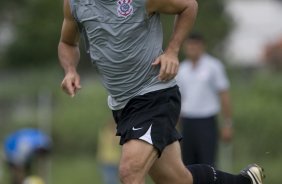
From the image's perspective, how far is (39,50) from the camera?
37.5m

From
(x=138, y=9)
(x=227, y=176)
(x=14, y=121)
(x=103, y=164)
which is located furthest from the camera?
(x=14, y=121)

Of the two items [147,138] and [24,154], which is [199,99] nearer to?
[24,154]

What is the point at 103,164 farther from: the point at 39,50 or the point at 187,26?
the point at 39,50

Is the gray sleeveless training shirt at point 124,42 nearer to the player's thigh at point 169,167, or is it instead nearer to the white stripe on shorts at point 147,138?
the white stripe on shorts at point 147,138

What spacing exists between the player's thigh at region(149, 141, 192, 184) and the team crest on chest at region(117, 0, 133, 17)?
93cm

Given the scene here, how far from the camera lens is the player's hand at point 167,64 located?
6.73m

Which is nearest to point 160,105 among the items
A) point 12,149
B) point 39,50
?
point 12,149

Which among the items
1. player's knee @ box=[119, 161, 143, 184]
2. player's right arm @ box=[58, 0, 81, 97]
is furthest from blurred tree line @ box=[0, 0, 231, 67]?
player's knee @ box=[119, 161, 143, 184]

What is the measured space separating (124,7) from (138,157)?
0.99 m

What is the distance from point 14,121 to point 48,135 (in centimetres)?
179

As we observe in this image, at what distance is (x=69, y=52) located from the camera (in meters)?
7.36

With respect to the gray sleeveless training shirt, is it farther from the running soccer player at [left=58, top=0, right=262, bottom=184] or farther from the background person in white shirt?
the background person in white shirt

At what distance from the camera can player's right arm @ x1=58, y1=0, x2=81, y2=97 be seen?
701 cm

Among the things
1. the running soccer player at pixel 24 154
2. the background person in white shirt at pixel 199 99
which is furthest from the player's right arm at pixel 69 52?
the running soccer player at pixel 24 154
